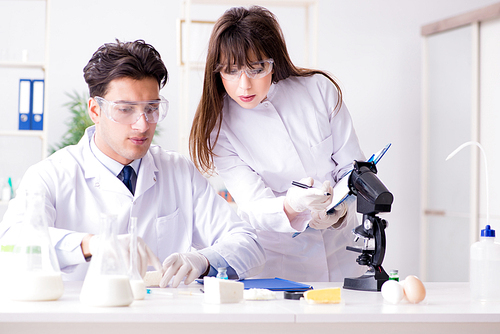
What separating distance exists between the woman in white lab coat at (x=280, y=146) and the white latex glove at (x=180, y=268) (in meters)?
0.35

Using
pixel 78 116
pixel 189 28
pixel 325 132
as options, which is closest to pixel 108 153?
pixel 325 132

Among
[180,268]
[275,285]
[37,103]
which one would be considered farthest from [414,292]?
[37,103]

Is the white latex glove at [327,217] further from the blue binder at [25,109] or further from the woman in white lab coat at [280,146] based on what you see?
the blue binder at [25,109]

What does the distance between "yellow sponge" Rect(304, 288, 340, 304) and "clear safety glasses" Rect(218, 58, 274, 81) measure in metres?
0.79

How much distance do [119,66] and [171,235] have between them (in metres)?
0.57

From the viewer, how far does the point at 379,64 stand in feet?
13.0

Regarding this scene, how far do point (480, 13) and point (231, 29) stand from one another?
2.26m

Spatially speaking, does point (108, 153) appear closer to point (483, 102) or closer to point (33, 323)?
point (33, 323)

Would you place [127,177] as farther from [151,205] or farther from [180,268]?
[180,268]

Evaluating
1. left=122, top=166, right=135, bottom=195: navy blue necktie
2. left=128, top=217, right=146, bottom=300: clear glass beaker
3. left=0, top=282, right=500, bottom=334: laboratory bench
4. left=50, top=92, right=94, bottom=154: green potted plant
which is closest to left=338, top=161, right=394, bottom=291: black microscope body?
left=0, top=282, right=500, bottom=334: laboratory bench

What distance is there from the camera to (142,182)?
65.4 inches

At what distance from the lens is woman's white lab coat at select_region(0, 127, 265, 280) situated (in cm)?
156

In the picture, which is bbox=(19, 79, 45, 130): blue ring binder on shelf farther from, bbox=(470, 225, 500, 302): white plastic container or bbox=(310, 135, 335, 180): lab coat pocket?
bbox=(470, 225, 500, 302): white plastic container

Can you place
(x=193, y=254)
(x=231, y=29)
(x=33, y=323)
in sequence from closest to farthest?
(x=33, y=323) < (x=193, y=254) < (x=231, y=29)
